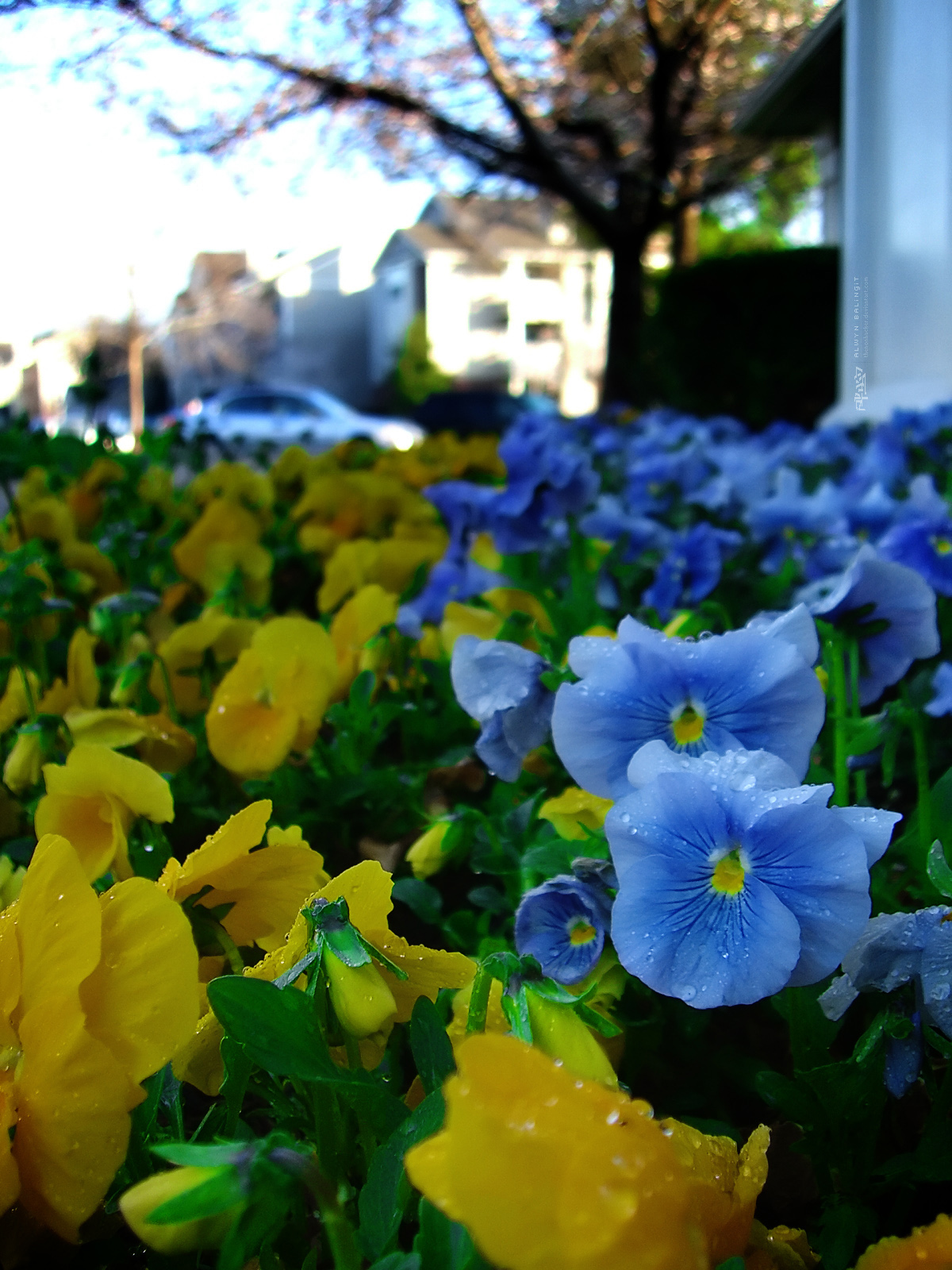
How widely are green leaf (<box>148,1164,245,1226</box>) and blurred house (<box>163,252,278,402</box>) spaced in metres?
36.9

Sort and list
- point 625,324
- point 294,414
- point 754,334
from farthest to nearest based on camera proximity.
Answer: point 294,414 → point 625,324 → point 754,334

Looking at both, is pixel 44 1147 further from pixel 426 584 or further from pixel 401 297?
pixel 401 297

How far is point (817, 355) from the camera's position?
825 centimetres

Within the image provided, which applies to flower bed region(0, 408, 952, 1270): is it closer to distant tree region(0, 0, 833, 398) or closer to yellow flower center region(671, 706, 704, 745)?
yellow flower center region(671, 706, 704, 745)

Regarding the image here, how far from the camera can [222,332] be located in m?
Result: 37.3

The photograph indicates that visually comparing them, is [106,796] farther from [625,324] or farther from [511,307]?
[511,307]

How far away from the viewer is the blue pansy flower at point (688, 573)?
1.53 m

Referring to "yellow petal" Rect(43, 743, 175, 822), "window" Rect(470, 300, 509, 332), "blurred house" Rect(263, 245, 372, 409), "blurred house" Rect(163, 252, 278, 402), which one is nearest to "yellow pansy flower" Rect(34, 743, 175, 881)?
"yellow petal" Rect(43, 743, 175, 822)

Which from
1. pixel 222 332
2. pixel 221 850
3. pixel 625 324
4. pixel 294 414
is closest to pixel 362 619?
pixel 221 850

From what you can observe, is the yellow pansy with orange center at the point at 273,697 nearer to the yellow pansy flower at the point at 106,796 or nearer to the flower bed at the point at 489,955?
the flower bed at the point at 489,955

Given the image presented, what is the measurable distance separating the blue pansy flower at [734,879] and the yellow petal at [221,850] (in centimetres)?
17

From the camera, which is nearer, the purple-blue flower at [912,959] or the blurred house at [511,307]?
the purple-blue flower at [912,959]

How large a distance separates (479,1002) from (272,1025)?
3.5 inches

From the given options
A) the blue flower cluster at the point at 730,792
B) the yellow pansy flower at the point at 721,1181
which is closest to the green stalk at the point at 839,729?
the blue flower cluster at the point at 730,792
